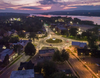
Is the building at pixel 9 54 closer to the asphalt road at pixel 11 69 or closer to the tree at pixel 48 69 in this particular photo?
the asphalt road at pixel 11 69

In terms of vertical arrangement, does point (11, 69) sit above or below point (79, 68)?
above

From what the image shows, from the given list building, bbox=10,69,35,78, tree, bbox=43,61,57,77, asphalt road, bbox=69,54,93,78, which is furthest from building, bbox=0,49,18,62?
asphalt road, bbox=69,54,93,78

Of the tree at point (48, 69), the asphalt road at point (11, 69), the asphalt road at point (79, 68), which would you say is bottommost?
the asphalt road at point (79, 68)

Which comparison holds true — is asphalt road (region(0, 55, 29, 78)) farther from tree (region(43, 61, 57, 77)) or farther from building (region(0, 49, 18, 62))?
tree (region(43, 61, 57, 77))

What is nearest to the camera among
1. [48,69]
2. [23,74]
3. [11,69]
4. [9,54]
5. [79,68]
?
[23,74]

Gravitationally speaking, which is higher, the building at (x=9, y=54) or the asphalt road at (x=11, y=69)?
the building at (x=9, y=54)

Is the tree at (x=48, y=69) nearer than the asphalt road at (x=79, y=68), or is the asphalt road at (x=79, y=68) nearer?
the tree at (x=48, y=69)

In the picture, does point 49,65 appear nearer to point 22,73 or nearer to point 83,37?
point 22,73

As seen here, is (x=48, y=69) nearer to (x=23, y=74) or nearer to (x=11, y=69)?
(x=23, y=74)

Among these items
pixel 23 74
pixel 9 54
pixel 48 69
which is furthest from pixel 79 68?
pixel 9 54

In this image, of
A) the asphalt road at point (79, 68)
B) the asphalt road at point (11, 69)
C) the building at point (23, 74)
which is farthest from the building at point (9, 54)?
the asphalt road at point (79, 68)

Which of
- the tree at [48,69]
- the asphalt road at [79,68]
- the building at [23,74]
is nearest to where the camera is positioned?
the building at [23,74]

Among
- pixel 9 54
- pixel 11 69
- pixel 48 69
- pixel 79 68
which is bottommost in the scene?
pixel 79 68
